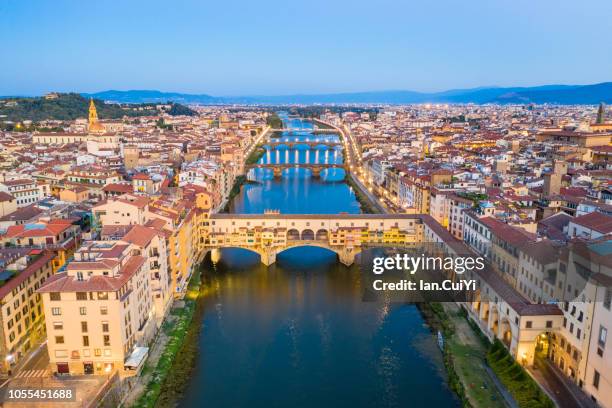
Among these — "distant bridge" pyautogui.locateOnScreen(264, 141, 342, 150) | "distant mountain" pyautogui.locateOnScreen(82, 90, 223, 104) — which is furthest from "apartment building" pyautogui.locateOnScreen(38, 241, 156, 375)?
"distant mountain" pyautogui.locateOnScreen(82, 90, 223, 104)

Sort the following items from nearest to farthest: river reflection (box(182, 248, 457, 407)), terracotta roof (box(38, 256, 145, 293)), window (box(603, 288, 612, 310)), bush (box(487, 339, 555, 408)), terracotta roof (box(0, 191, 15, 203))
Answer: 1. window (box(603, 288, 612, 310))
2. bush (box(487, 339, 555, 408))
3. terracotta roof (box(38, 256, 145, 293))
4. river reflection (box(182, 248, 457, 407))
5. terracotta roof (box(0, 191, 15, 203))

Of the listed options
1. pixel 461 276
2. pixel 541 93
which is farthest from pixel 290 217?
pixel 541 93

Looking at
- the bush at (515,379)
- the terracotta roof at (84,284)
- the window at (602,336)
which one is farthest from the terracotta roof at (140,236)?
the window at (602,336)

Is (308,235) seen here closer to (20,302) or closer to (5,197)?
(20,302)

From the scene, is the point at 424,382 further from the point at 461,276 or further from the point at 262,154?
the point at 262,154

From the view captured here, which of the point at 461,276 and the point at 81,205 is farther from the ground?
the point at 81,205

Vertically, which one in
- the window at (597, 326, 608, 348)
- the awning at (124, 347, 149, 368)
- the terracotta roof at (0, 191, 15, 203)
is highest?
the terracotta roof at (0, 191, 15, 203)

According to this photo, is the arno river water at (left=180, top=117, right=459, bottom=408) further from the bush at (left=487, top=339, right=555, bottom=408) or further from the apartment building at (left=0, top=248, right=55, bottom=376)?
the apartment building at (left=0, top=248, right=55, bottom=376)
